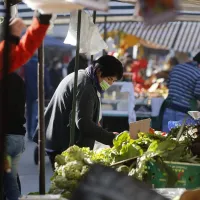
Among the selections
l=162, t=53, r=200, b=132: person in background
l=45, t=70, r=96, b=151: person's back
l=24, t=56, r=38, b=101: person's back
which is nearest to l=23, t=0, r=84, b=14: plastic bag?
l=45, t=70, r=96, b=151: person's back

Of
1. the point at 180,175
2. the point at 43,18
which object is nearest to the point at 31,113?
the point at 180,175

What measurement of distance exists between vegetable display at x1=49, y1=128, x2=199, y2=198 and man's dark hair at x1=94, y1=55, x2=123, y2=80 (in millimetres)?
955

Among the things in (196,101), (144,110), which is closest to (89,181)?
(196,101)

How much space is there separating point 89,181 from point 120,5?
7.52m

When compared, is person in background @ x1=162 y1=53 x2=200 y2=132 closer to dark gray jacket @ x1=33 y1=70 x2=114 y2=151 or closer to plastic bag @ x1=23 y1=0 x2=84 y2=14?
dark gray jacket @ x1=33 y1=70 x2=114 y2=151

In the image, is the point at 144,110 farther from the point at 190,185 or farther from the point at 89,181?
the point at 89,181

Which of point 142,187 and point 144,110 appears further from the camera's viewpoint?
point 144,110

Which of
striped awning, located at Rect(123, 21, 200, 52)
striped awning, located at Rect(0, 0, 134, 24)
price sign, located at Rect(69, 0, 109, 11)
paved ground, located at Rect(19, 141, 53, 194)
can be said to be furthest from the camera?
striped awning, located at Rect(123, 21, 200, 52)

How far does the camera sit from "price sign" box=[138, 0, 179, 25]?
2.93m

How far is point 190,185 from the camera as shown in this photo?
418cm

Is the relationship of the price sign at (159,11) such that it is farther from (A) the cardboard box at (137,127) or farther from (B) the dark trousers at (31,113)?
(B) the dark trousers at (31,113)

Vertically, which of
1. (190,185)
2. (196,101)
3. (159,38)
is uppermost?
(190,185)

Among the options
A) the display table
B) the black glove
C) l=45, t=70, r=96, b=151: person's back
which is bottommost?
the display table

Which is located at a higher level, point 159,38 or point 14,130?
point 14,130
